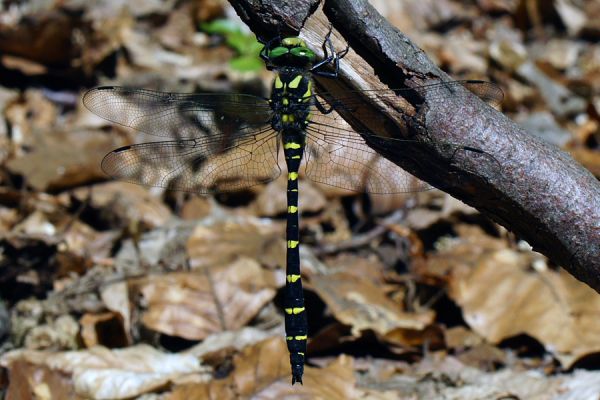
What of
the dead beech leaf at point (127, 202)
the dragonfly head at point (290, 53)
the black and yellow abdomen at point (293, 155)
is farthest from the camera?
the dead beech leaf at point (127, 202)

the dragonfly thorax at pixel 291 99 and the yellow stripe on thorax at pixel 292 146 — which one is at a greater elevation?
the dragonfly thorax at pixel 291 99

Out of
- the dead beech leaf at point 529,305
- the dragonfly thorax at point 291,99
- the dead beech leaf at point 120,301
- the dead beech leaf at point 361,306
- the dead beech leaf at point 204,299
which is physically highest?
the dragonfly thorax at point 291,99

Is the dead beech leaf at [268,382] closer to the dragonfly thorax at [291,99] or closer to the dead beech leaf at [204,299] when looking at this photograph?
the dead beech leaf at [204,299]

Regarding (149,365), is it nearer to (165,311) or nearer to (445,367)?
(165,311)

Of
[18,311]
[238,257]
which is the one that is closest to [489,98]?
[238,257]

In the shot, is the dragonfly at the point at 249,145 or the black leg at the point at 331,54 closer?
the black leg at the point at 331,54

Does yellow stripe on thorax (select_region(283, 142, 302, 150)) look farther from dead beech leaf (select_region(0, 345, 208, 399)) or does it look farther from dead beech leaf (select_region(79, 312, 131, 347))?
dead beech leaf (select_region(79, 312, 131, 347))

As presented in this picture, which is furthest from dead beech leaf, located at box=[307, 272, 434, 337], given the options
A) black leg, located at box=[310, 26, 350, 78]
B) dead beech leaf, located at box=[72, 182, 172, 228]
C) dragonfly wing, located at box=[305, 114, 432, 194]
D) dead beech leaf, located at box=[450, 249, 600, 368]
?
black leg, located at box=[310, 26, 350, 78]

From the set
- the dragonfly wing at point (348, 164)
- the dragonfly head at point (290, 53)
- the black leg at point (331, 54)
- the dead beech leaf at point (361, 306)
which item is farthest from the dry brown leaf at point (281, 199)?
the black leg at point (331, 54)

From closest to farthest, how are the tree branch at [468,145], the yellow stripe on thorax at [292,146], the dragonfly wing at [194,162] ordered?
1. the tree branch at [468,145]
2. the yellow stripe on thorax at [292,146]
3. the dragonfly wing at [194,162]
